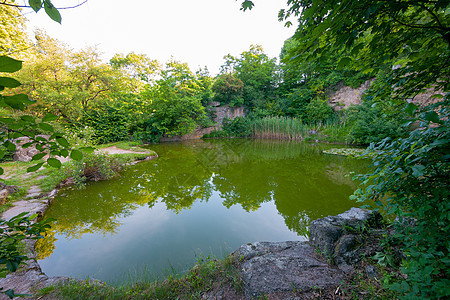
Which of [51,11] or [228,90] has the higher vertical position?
[228,90]

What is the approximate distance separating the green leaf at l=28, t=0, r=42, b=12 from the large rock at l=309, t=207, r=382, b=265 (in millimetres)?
2465

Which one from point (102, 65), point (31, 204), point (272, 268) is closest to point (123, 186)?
point (31, 204)

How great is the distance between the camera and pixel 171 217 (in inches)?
128

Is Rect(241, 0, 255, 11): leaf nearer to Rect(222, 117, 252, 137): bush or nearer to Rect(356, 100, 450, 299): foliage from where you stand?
Rect(356, 100, 450, 299): foliage

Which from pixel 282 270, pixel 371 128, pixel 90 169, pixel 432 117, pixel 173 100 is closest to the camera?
pixel 432 117

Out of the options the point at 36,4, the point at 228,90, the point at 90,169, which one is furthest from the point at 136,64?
the point at 36,4

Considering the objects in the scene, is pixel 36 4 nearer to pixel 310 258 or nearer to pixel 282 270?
pixel 282 270

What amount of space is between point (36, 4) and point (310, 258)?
247 cm

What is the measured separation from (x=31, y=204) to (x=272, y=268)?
400 cm

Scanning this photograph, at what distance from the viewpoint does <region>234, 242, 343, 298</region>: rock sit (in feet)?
4.72

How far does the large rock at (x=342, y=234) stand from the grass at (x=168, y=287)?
888mm

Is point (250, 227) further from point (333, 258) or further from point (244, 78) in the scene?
point (244, 78)

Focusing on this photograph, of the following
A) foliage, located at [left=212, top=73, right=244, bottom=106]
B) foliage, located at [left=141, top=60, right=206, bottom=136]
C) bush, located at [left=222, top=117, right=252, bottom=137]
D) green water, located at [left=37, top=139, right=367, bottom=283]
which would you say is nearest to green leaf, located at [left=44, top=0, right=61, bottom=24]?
green water, located at [left=37, top=139, right=367, bottom=283]

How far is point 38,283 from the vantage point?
1.68m
